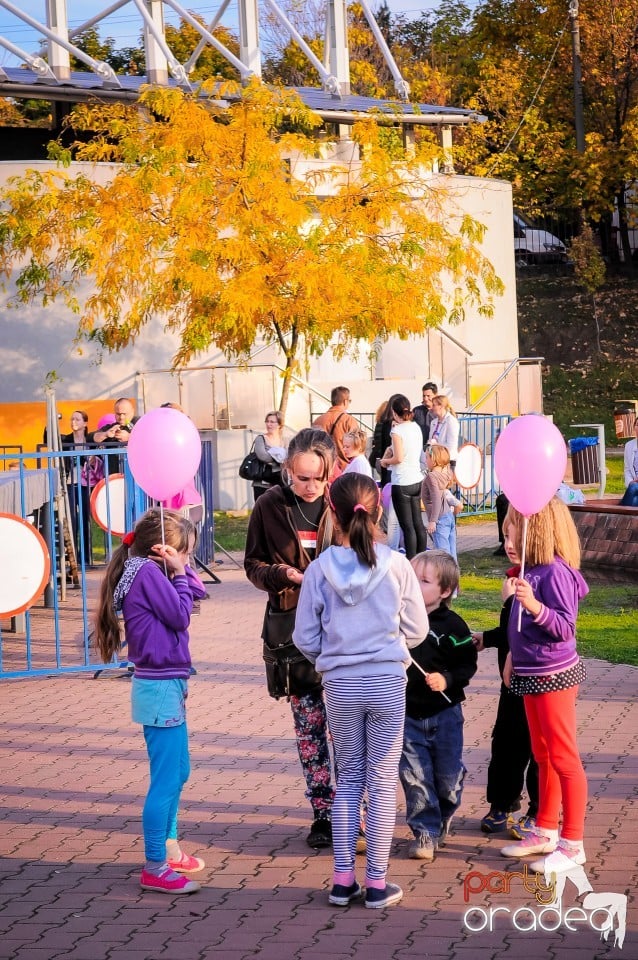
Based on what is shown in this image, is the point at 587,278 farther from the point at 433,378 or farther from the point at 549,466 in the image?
the point at 549,466

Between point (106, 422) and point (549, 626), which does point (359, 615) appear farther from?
point (106, 422)

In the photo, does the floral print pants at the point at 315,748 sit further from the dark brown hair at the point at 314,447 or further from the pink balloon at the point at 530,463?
the pink balloon at the point at 530,463

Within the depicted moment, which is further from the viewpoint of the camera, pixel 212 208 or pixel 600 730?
pixel 212 208

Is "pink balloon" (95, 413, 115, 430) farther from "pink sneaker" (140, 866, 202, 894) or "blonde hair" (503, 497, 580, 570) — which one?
"blonde hair" (503, 497, 580, 570)

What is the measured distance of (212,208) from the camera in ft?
66.5

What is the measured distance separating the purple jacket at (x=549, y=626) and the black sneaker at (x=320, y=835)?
125 centimetres

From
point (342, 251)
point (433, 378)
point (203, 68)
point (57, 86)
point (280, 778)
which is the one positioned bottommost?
point (280, 778)

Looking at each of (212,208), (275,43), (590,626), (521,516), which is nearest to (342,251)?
(212,208)

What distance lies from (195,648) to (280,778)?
162 inches

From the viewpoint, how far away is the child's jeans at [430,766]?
5.77 meters

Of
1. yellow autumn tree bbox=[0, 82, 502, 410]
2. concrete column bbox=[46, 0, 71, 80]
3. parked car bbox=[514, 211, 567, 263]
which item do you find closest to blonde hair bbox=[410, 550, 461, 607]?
yellow autumn tree bbox=[0, 82, 502, 410]

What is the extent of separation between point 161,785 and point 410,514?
8.73m

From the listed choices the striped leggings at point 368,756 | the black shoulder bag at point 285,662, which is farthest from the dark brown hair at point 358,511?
the black shoulder bag at point 285,662

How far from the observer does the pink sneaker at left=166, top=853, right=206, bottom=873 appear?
224 inches
